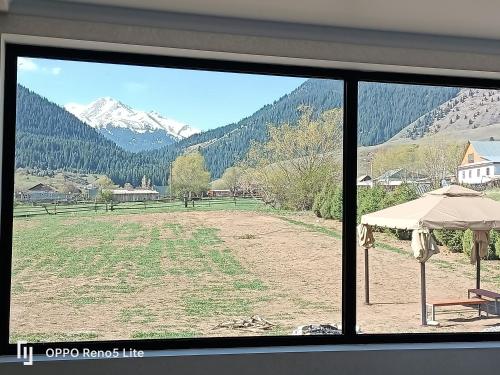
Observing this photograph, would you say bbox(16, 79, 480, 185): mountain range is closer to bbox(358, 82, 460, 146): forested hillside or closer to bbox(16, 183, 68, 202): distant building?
bbox(358, 82, 460, 146): forested hillside

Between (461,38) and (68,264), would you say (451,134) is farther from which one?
(68,264)

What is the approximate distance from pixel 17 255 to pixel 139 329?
32.3 inches

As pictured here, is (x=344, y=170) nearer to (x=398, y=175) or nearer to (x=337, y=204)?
(x=337, y=204)

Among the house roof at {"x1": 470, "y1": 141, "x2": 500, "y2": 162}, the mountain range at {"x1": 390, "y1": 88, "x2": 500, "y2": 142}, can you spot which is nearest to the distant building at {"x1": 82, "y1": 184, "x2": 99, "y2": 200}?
the mountain range at {"x1": 390, "y1": 88, "x2": 500, "y2": 142}

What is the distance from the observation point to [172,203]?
3.63 meters

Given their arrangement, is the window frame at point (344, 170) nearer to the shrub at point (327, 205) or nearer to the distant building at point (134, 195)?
the shrub at point (327, 205)

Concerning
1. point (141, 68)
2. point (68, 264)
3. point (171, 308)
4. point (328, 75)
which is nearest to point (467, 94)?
point (328, 75)

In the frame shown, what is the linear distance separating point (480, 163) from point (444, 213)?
465 millimetres

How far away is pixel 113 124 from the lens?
11.6 feet

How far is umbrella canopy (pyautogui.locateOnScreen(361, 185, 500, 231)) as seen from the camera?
3824mm

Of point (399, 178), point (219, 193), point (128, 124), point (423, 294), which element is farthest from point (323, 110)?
point (423, 294)

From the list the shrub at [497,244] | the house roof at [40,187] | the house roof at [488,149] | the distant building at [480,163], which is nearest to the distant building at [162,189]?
the house roof at [40,187]

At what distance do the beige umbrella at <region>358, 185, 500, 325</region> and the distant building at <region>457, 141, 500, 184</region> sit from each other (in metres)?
0.10

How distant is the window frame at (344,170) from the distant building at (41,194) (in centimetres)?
8
